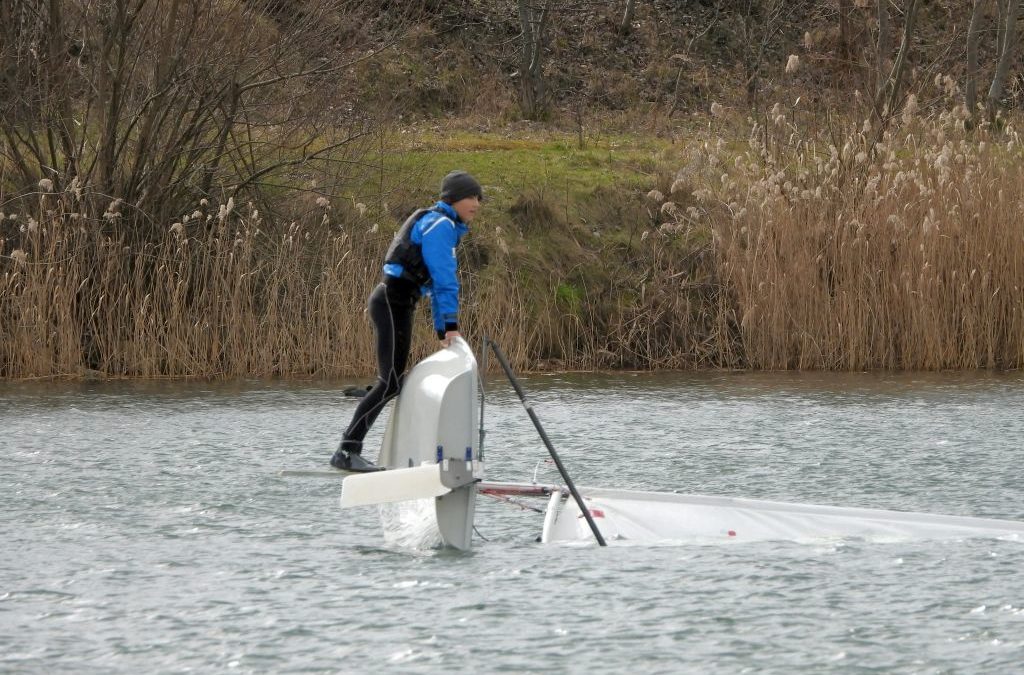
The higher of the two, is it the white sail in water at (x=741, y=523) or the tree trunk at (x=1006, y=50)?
the tree trunk at (x=1006, y=50)

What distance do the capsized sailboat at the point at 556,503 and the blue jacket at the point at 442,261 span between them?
0.36 metres

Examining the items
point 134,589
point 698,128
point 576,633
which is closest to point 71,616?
point 134,589

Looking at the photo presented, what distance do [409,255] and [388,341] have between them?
1.57 ft

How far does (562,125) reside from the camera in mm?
23656

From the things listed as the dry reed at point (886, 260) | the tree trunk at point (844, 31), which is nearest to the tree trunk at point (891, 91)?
the dry reed at point (886, 260)

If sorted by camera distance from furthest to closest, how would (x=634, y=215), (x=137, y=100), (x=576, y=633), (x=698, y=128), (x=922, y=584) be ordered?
(x=698, y=128), (x=634, y=215), (x=137, y=100), (x=922, y=584), (x=576, y=633)

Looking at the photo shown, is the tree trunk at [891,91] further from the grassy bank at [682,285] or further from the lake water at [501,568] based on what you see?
the lake water at [501,568]

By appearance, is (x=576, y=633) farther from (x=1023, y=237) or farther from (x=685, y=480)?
(x=1023, y=237)

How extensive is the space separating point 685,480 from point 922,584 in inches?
106

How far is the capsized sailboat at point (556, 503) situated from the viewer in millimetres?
6277

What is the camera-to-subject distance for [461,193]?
24.0 ft

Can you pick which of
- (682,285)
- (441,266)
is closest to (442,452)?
(441,266)

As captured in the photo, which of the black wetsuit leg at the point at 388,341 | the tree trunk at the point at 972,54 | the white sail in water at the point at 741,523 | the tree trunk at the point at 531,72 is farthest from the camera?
the tree trunk at the point at 531,72

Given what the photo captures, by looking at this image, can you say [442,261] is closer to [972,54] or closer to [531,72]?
[972,54]
